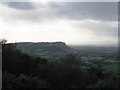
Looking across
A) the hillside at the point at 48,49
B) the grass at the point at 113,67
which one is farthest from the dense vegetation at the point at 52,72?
the hillside at the point at 48,49

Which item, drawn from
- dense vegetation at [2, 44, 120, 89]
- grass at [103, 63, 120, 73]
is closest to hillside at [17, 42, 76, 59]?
dense vegetation at [2, 44, 120, 89]

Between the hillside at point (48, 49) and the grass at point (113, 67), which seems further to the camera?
the hillside at point (48, 49)

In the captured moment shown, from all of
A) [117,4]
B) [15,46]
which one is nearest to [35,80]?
[15,46]

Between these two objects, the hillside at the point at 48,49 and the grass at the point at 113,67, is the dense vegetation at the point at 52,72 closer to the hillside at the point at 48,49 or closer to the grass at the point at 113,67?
the grass at the point at 113,67

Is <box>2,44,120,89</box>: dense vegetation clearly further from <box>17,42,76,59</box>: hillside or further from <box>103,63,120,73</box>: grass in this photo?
<box>17,42,76,59</box>: hillside

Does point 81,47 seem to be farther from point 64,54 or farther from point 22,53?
point 22,53
